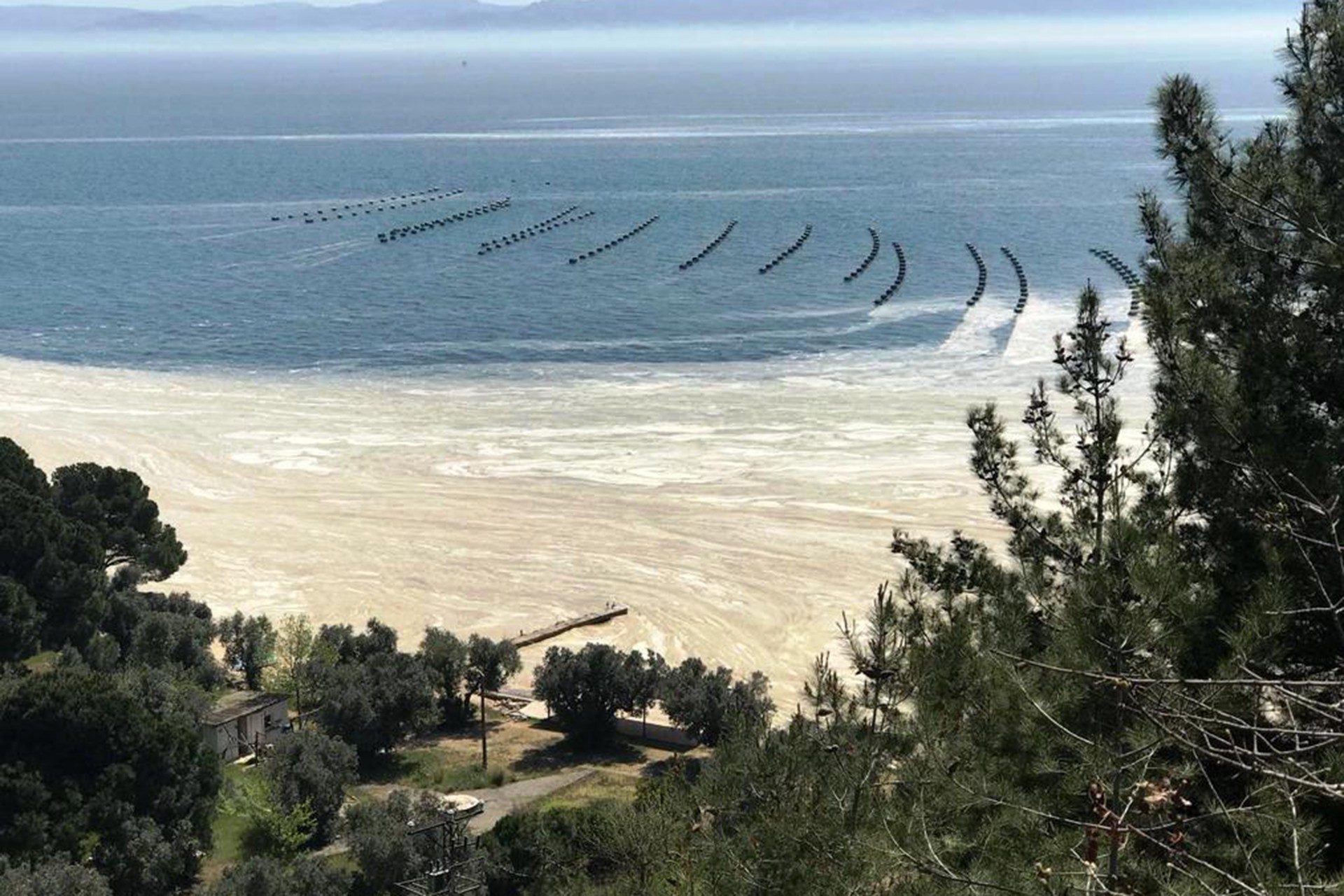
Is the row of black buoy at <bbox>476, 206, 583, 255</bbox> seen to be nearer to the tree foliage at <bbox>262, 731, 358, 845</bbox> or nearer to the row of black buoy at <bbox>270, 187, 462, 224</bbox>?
the row of black buoy at <bbox>270, 187, 462, 224</bbox>

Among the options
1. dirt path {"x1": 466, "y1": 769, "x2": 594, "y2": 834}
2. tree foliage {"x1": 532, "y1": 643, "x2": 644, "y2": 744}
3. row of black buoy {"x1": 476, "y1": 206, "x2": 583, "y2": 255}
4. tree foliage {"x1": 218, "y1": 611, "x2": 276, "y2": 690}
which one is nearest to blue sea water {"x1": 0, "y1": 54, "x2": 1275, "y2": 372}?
row of black buoy {"x1": 476, "y1": 206, "x2": 583, "y2": 255}

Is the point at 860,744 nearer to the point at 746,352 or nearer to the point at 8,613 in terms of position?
the point at 8,613

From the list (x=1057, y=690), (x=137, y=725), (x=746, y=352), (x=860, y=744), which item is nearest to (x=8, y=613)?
(x=137, y=725)

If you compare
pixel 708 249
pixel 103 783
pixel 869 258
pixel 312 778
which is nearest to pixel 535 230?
pixel 708 249

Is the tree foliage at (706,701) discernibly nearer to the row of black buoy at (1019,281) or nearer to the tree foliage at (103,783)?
the tree foliage at (103,783)

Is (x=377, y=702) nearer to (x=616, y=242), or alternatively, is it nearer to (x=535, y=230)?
(x=616, y=242)

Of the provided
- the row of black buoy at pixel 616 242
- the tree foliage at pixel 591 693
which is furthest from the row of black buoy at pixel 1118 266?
the tree foliage at pixel 591 693
